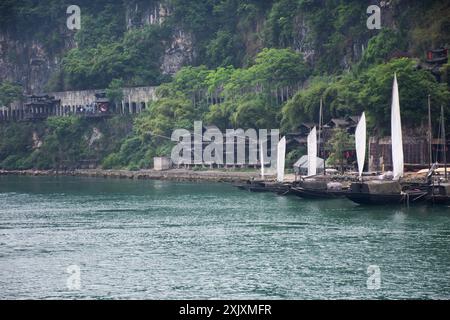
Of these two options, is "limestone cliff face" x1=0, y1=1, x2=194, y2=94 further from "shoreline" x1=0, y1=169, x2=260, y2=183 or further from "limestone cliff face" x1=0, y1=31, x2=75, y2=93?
"shoreline" x1=0, y1=169, x2=260, y2=183

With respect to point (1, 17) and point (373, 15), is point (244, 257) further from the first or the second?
point (1, 17)

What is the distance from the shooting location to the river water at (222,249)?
165ft

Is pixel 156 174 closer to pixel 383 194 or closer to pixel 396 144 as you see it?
pixel 396 144

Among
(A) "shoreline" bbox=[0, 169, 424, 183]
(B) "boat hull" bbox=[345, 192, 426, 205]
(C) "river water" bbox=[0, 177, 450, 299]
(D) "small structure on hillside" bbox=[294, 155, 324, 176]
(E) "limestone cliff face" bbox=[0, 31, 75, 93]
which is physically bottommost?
(C) "river water" bbox=[0, 177, 450, 299]

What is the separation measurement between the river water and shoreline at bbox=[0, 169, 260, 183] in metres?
20.6

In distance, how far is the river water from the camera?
5044 cm

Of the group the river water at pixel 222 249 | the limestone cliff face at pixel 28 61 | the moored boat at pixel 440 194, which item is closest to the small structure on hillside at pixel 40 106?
the limestone cliff face at pixel 28 61

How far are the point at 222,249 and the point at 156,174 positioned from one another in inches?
2429

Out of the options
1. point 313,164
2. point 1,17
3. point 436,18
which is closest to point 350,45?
point 436,18

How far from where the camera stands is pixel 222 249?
6119 centimetres

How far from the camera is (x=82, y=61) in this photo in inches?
Result: 6014

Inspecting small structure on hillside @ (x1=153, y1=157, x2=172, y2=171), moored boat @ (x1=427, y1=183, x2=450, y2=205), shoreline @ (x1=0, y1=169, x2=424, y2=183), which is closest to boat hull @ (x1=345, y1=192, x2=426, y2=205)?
moored boat @ (x1=427, y1=183, x2=450, y2=205)

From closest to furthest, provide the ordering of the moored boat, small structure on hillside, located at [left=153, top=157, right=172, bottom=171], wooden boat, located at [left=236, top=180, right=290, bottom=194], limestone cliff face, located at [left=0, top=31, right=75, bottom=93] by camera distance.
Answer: the moored boat < wooden boat, located at [left=236, top=180, right=290, bottom=194] < small structure on hillside, located at [left=153, top=157, right=172, bottom=171] < limestone cliff face, located at [left=0, top=31, right=75, bottom=93]

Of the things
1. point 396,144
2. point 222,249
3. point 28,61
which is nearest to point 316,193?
point 396,144
